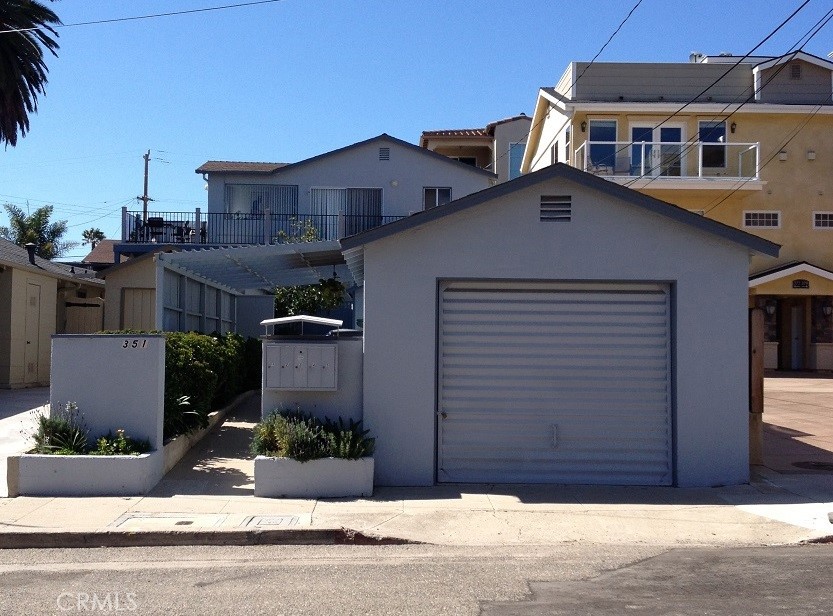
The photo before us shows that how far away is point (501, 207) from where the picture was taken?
1142 cm

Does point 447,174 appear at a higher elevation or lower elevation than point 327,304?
higher

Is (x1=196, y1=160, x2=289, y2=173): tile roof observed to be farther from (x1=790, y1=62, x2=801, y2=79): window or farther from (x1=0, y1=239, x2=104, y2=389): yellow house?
(x1=790, y1=62, x2=801, y2=79): window

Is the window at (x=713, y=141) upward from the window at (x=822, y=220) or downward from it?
upward

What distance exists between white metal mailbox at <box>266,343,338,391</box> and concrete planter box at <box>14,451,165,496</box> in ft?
6.36

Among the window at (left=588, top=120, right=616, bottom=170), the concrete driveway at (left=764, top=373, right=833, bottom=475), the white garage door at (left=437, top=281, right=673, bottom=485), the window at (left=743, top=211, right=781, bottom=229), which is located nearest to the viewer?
the white garage door at (left=437, top=281, right=673, bottom=485)

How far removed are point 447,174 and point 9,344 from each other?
15.3 m

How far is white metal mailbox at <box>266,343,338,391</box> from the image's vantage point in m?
11.1

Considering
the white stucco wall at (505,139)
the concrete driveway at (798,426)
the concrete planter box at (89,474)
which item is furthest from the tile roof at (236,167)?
the concrete planter box at (89,474)

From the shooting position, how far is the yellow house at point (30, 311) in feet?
70.9

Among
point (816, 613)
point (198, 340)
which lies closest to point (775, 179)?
point (198, 340)

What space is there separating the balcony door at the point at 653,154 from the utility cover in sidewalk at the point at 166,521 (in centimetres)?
2283

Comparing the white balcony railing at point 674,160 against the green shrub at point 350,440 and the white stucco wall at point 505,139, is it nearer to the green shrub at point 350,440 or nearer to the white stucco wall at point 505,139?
the white stucco wall at point 505,139

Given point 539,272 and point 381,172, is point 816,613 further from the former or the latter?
point 381,172

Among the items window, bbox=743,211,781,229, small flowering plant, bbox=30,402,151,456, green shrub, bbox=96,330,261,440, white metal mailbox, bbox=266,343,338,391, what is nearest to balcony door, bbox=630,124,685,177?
window, bbox=743,211,781,229
